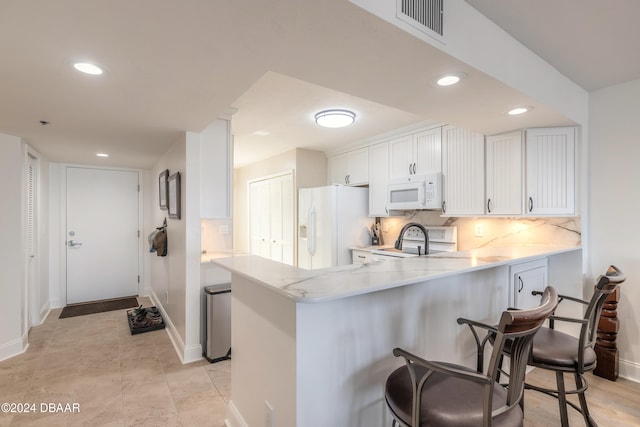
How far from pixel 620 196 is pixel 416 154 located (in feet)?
6.02

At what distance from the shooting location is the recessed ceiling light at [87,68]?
155 cm

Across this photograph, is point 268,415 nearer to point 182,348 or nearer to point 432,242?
point 182,348

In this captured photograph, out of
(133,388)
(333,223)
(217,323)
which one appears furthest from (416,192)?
(133,388)

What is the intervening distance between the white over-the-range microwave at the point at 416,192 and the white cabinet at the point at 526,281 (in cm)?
111

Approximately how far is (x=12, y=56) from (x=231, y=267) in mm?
1430

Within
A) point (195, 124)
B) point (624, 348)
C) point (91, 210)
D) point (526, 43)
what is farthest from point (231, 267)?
→ point (91, 210)

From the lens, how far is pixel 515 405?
3.66ft

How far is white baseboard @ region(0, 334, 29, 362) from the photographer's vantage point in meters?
2.82

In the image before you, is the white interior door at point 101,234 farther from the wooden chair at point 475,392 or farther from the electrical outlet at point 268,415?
the wooden chair at point 475,392

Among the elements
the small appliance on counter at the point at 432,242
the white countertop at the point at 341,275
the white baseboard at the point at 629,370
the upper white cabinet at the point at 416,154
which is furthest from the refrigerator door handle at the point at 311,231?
the white baseboard at the point at 629,370

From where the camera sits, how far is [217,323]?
2.79 metres

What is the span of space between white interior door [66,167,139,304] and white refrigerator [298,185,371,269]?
286 cm

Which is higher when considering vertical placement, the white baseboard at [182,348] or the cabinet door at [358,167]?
the cabinet door at [358,167]

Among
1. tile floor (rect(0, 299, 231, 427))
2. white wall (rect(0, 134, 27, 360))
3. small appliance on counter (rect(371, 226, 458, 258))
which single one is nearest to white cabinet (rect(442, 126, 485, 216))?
small appliance on counter (rect(371, 226, 458, 258))
